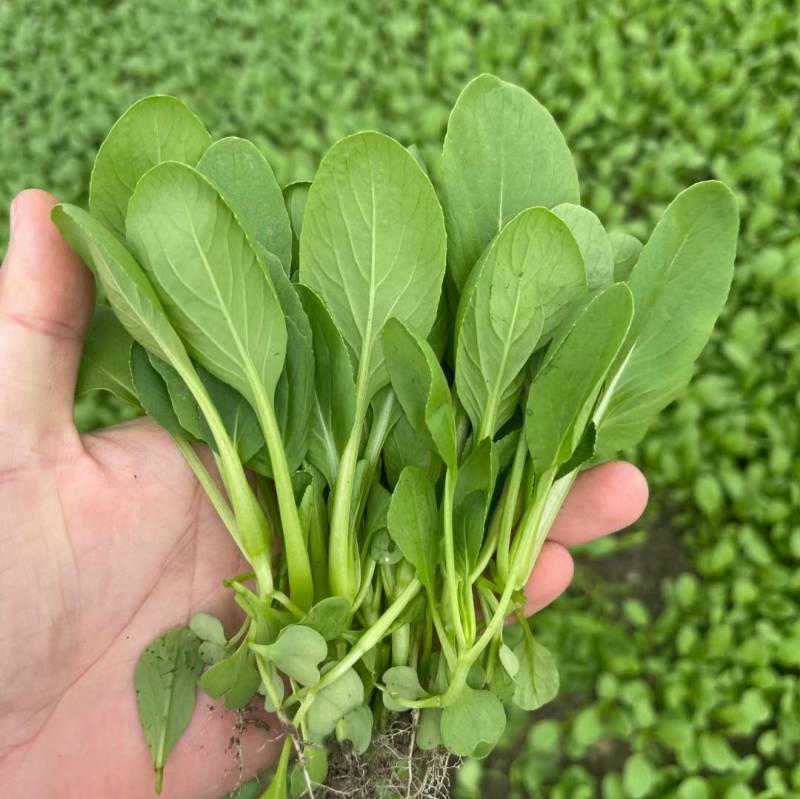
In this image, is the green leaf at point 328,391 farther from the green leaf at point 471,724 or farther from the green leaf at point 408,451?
the green leaf at point 471,724

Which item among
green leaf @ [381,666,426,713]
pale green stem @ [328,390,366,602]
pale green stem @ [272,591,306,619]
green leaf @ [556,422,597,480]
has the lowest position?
green leaf @ [381,666,426,713]

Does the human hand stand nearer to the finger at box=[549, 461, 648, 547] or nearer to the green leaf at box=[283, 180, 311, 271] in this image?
the finger at box=[549, 461, 648, 547]

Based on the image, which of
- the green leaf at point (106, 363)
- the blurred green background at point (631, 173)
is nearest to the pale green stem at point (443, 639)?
the green leaf at point (106, 363)

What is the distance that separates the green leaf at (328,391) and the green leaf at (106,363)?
238 mm

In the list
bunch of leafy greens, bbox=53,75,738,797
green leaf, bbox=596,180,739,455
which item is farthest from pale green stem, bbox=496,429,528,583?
green leaf, bbox=596,180,739,455

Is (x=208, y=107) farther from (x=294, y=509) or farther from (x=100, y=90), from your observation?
(x=294, y=509)

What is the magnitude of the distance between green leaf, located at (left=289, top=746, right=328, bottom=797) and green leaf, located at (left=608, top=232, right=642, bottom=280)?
2.13 feet

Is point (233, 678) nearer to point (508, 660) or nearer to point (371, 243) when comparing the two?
point (508, 660)

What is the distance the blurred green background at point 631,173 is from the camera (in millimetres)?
1399

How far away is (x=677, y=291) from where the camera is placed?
3.11 feet

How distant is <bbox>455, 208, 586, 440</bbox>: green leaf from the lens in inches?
33.2

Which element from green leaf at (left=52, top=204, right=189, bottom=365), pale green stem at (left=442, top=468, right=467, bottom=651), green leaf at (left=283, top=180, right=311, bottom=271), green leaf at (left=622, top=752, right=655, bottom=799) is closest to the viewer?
green leaf at (left=52, top=204, right=189, bottom=365)

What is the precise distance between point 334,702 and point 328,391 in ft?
1.10

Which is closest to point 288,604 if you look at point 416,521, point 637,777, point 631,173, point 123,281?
point 416,521
